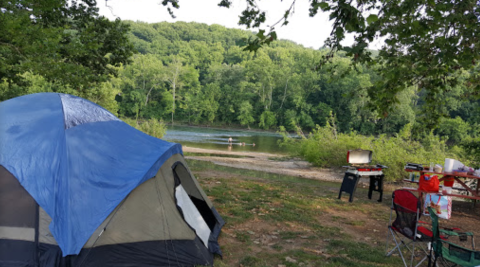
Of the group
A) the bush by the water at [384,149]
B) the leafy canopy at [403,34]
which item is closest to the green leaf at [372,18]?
the leafy canopy at [403,34]

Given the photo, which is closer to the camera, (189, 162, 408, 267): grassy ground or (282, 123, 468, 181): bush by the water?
(189, 162, 408, 267): grassy ground

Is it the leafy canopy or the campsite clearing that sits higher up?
the leafy canopy

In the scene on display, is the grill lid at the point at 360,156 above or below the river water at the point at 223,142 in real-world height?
above

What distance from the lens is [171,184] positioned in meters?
4.38

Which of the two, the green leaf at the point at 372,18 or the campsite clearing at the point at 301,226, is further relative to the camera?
the campsite clearing at the point at 301,226

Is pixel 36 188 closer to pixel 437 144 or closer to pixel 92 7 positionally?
pixel 92 7

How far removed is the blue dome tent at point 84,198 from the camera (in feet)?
11.8

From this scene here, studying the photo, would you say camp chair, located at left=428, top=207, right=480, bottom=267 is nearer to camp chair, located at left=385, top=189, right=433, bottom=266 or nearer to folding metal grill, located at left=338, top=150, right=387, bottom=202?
camp chair, located at left=385, top=189, right=433, bottom=266

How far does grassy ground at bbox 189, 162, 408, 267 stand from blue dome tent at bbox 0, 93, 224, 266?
0.72 meters

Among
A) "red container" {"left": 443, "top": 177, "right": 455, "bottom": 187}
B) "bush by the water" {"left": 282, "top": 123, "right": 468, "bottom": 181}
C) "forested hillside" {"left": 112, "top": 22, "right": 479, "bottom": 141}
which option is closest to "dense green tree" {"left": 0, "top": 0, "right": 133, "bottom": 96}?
"red container" {"left": 443, "top": 177, "right": 455, "bottom": 187}

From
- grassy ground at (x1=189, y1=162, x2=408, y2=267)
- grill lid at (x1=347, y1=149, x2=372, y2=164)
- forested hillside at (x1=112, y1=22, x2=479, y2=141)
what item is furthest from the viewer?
forested hillside at (x1=112, y1=22, x2=479, y2=141)

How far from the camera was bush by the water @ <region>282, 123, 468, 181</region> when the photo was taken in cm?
1430

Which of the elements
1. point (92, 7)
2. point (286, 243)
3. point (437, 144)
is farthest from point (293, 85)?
point (286, 243)

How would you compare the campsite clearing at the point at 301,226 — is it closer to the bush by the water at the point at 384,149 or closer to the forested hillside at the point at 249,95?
the bush by the water at the point at 384,149
